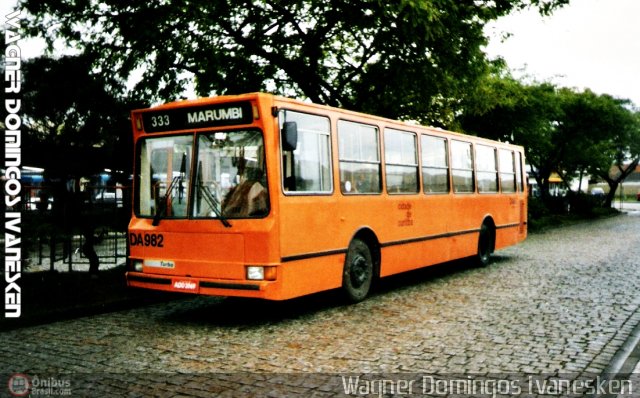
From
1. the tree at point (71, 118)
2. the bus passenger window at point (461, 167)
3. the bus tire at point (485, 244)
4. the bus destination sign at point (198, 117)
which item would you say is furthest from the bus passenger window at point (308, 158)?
the bus tire at point (485, 244)

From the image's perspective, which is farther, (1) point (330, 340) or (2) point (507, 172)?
(2) point (507, 172)

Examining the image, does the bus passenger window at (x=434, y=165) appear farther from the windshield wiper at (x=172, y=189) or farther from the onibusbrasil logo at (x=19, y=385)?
the onibusbrasil logo at (x=19, y=385)

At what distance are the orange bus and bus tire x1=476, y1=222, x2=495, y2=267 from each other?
12.6ft

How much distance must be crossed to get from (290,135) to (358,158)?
2064 millimetres

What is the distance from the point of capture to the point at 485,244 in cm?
1409

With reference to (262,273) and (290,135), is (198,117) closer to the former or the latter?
(290,135)

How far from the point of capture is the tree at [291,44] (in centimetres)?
1185

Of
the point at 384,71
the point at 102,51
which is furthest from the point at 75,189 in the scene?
the point at 384,71

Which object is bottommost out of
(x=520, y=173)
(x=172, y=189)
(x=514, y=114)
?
(x=172, y=189)

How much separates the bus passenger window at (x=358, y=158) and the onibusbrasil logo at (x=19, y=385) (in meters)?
4.75

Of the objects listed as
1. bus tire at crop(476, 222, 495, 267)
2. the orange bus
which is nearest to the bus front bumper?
the orange bus

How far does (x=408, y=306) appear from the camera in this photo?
360 inches

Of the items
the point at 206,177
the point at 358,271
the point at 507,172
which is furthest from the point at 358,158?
the point at 507,172

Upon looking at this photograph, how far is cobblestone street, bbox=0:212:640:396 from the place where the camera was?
221 inches
